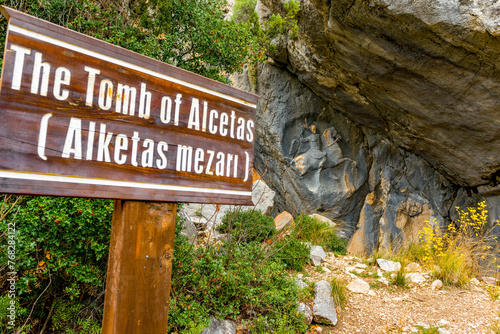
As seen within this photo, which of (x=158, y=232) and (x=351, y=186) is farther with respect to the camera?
(x=351, y=186)

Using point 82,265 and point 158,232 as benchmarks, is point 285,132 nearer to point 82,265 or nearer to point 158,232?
point 82,265

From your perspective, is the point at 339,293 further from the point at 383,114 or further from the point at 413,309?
the point at 383,114

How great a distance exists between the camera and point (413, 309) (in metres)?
3.87

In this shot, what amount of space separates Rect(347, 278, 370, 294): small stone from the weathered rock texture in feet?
9.15

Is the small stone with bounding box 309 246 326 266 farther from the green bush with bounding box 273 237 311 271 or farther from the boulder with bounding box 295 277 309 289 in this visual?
the boulder with bounding box 295 277 309 289

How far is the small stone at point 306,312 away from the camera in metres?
3.33

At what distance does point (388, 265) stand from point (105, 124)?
532 cm

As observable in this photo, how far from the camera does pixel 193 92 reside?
5.27ft

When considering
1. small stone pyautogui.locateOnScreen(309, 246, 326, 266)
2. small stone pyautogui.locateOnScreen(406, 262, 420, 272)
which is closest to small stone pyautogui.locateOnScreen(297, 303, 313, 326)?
small stone pyautogui.locateOnScreen(309, 246, 326, 266)

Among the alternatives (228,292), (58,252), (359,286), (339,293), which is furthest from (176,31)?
(359,286)

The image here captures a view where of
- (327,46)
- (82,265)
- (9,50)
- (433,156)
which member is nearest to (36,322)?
(82,265)

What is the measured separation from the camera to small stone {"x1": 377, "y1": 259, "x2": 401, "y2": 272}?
5.08 m

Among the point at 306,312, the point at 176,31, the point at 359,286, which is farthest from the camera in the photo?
the point at 359,286

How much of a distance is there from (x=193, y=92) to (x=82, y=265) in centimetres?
215
